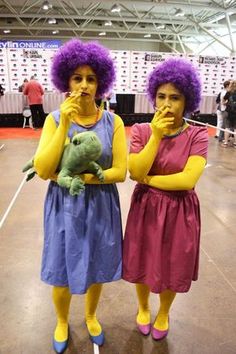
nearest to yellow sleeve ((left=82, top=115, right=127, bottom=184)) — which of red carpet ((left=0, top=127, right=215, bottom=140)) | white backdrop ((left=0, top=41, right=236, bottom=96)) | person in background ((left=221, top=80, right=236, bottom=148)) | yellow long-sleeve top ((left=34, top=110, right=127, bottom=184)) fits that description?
yellow long-sleeve top ((left=34, top=110, right=127, bottom=184))

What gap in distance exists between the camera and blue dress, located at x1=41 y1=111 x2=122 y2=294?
139 cm

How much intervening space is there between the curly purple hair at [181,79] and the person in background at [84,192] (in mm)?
208

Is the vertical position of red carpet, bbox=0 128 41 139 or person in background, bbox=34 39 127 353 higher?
person in background, bbox=34 39 127 353

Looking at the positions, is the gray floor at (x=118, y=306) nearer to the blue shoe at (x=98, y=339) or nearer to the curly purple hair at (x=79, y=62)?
the blue shoe at (x=98, y=339)

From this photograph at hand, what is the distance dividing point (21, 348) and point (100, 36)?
17325 millimetres

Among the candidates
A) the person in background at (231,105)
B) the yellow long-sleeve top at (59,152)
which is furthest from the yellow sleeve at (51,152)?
the person in background at (231,105)

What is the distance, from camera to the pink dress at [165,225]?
4.70 ft

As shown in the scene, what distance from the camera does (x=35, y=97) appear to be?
27.3 ft

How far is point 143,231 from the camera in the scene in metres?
1.53

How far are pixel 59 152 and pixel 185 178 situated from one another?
0.54 m

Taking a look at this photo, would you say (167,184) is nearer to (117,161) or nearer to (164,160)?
(164,160)

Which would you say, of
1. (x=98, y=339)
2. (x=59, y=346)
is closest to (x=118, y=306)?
(x=98, y=339)

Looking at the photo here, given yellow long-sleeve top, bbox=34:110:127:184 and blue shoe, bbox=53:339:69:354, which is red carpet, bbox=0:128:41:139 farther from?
yellow long-sleeve top, bbox=34:110:127:184

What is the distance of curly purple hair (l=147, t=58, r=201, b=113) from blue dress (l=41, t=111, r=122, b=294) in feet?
0.85
